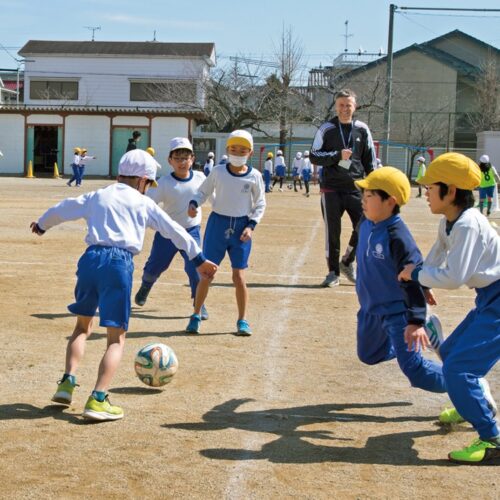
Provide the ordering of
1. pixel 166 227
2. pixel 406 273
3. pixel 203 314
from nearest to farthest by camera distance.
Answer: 1. pixel 406 273
2. pixel 166 227
3. pixel 203 314

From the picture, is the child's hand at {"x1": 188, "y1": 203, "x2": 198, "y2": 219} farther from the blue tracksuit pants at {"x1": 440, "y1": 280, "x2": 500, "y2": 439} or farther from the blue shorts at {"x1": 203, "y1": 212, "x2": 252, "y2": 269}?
the blue tracksuit pants at {"x1": 440, "y1": 280, "x2": 500, "y2": 439}

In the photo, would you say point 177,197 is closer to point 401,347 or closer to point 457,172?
point 401,347

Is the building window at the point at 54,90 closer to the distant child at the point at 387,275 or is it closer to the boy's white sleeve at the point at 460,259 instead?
the distant child at the point at 387,275

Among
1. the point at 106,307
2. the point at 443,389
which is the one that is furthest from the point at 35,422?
the point at 443,389

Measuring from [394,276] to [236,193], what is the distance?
3239 millimetres

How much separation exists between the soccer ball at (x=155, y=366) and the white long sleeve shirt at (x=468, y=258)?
6.65 feet

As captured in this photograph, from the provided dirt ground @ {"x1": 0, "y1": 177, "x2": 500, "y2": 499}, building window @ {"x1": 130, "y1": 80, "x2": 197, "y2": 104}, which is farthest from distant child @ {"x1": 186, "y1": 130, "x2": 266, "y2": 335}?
building window @ {"x1": 130, "y1": 80, "x2": 197, "y2": 104}

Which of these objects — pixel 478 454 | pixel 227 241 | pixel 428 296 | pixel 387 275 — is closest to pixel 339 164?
pixel 227 241

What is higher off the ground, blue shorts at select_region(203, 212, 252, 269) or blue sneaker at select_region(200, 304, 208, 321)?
blue shorts at select_region(203, 212, 252, 269)

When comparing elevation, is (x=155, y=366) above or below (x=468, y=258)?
below

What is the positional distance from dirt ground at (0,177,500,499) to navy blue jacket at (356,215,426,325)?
75cm

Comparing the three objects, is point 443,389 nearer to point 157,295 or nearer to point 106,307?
point 106,307

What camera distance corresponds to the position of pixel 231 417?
5.51 metres

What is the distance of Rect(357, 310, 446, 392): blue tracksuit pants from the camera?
17.3 feet
